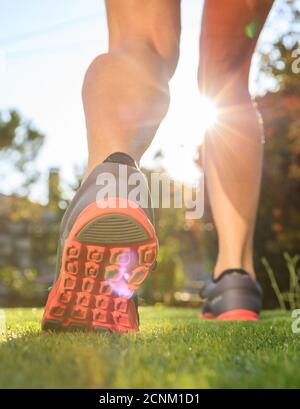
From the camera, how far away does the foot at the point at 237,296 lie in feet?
8.64

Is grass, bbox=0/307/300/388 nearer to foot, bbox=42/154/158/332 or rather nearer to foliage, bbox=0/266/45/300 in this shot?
foot, bbox=42/154/158/332

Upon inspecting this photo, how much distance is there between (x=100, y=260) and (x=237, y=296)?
44.8 inches

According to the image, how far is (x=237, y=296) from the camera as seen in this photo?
2.64 m

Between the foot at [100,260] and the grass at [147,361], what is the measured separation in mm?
72

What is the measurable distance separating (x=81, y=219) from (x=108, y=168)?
7.2 inches

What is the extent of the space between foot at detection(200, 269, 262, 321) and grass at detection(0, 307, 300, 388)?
0.93 m

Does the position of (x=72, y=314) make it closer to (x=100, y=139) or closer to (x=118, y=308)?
(x=118, y=308)

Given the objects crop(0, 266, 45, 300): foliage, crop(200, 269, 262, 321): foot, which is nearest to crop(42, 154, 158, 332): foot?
crop(200, 269, 262, 321): foot

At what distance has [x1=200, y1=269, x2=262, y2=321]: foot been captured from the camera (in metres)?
2.63

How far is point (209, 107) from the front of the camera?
296cm

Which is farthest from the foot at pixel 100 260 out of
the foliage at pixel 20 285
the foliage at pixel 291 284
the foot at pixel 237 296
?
the foliage at pixel 20 285

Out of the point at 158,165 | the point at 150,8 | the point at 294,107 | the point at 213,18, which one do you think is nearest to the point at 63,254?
the point at 150,8

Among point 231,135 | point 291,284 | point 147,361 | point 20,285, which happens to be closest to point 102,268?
point 147,361

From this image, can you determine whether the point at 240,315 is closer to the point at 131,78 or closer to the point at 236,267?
the point at 236,267
